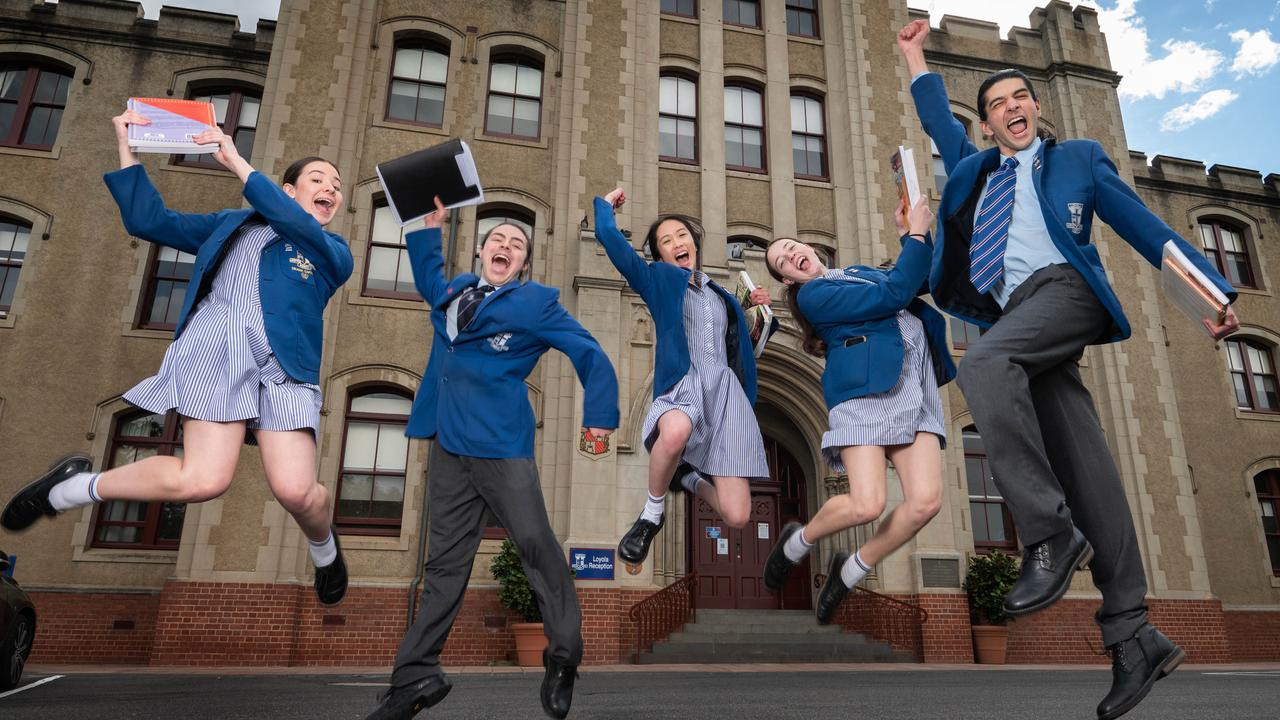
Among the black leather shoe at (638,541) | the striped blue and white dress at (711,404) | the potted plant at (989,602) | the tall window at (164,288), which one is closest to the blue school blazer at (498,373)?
the striped blue and white dress at (711,404)

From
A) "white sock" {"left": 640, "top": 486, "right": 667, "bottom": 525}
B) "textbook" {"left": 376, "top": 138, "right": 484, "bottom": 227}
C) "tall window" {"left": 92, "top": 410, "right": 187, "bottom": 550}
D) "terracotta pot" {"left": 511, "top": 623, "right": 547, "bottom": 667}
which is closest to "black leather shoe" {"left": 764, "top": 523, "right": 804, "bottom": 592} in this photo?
"white sock" {"left": 640, "top": 486, "right": 667, "bottom": 525}

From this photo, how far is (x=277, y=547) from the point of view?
37.3 feet

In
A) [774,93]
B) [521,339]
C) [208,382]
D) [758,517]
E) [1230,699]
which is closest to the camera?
[208,382]

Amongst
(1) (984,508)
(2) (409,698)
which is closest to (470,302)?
(2) (409,698)

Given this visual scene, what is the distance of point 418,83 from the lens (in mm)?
14820

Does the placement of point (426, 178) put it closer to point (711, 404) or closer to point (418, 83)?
point (711, 404)

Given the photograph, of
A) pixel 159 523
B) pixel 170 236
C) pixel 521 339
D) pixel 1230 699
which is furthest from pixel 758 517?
pixel 170 236

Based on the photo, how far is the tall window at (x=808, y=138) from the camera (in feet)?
52.1

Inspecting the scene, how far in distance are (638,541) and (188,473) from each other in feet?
7.44

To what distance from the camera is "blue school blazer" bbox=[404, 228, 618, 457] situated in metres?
3.70

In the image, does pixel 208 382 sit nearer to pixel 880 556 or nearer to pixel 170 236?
pixel 170 236

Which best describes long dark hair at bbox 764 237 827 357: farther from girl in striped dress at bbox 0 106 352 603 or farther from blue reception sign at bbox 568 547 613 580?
blue reception sign at bbox 568 547 613 580

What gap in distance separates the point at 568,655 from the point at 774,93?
14.5m

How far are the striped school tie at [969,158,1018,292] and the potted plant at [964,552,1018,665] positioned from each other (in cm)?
1096
